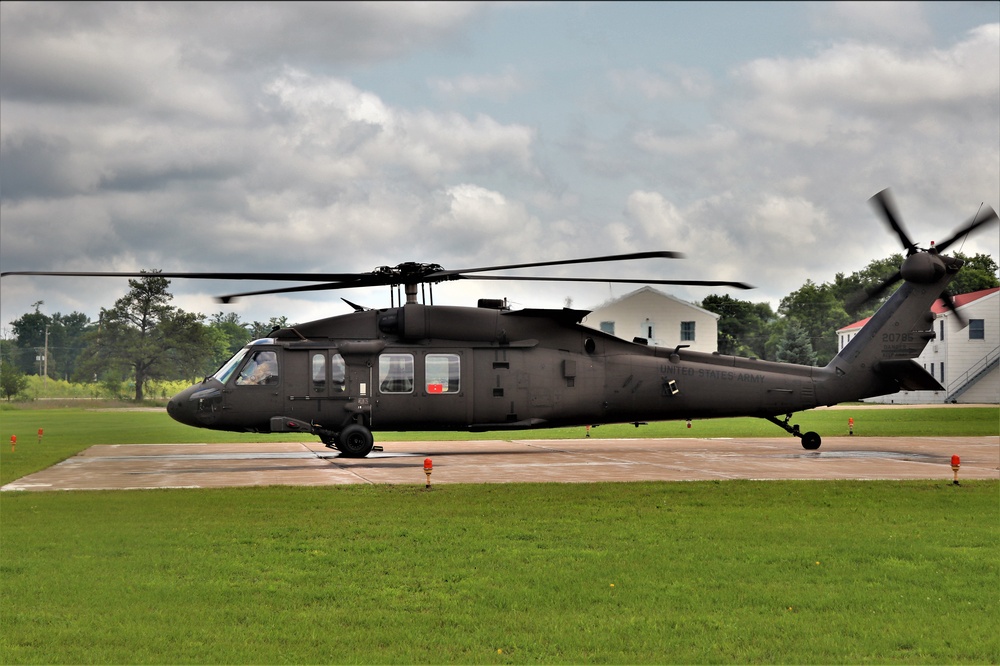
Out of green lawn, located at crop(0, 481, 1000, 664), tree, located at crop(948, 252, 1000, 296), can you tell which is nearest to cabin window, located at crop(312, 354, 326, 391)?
green lawn, located at crop(0, 481, 1000, 664)

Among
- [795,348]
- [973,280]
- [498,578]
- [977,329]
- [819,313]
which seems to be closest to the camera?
[498,578]

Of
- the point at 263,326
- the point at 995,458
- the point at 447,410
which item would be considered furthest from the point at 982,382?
the point at 263,326

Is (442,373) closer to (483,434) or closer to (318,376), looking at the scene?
(318,376)

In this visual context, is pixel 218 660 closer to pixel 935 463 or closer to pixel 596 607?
pixel 596 607

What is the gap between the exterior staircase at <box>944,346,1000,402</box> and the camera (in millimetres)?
78188

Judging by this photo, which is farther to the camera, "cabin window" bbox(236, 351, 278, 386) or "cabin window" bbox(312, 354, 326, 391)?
"cabin window" bbox(312, 354, 326, 391)

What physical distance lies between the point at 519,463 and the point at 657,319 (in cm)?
6314

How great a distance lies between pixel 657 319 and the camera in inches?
3462

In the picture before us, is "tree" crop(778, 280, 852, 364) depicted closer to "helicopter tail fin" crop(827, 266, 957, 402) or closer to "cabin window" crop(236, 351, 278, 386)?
"helicopter tail fin" crop(827, 266, 957, 402)

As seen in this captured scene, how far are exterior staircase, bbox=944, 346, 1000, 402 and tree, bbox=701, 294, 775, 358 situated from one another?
42031mm

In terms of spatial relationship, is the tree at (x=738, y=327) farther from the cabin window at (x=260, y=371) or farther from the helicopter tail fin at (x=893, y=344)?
the cabin window at (x=260, y=371)

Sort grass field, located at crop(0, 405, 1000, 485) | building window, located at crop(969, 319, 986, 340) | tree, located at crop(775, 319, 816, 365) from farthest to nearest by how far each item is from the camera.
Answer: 1. tree, located at crop(775, 319, 816, 365)
2. building window, located at crop(969, 319, 986, 340)
3. grass field, located at crop(0, 405, 1000, 485)

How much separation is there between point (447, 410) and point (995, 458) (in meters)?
16.5

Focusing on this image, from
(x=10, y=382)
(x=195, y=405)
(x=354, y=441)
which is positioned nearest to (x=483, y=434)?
(x=354, y=441)
